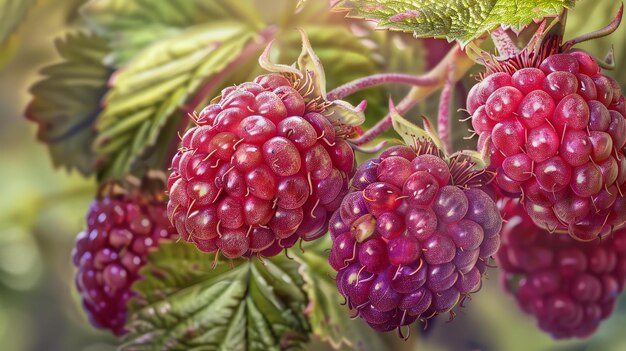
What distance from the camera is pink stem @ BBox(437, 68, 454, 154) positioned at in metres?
0.72

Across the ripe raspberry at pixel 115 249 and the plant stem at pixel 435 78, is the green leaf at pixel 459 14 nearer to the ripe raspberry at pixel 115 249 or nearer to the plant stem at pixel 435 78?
the plant stem at pixel 435 78

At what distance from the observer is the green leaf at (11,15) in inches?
37.6

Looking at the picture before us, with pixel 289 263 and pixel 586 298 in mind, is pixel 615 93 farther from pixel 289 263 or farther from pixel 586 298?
pixel 289 263

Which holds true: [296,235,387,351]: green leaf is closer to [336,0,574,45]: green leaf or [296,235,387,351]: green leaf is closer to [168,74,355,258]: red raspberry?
[168,74,355,258]: red raspberry

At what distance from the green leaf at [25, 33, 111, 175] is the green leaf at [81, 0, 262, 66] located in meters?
0.02

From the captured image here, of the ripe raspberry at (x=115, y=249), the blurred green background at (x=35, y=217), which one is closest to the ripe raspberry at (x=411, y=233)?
the ripe raspberry at (x=115, y=249)

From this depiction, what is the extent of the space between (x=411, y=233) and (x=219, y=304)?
0.29 meters

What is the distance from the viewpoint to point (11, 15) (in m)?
0.96

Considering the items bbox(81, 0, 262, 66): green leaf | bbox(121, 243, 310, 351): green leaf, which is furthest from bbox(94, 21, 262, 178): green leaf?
bbox(121, 243, 310, 351): green leaf

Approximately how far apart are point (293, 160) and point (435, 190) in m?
0.12

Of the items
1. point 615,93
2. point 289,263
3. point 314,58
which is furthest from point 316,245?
point 615,93

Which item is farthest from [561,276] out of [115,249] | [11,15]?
[11,15]

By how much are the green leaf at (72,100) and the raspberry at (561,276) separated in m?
0.50

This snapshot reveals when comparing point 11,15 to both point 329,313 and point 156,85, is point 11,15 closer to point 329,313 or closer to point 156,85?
point 156,85
